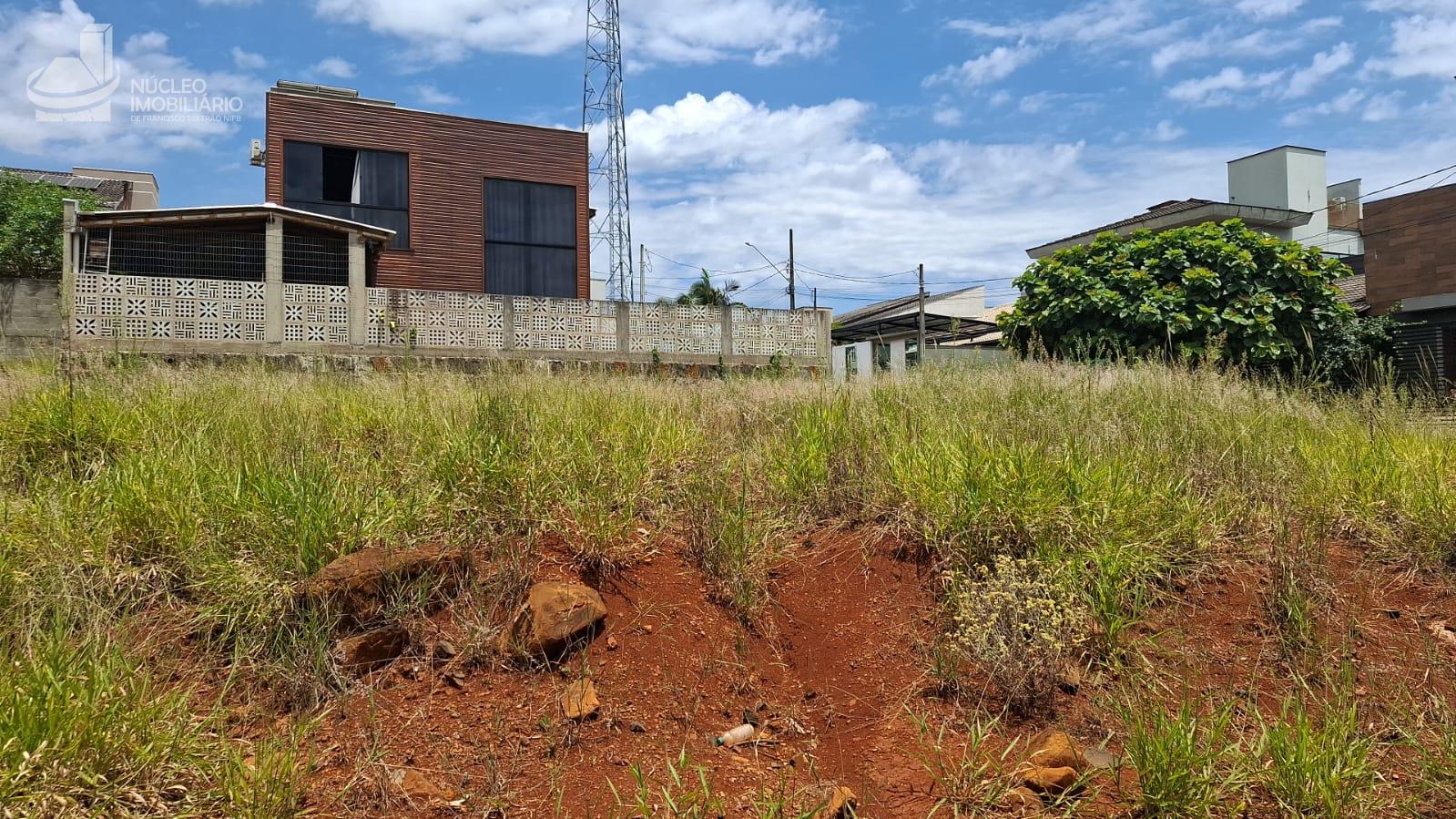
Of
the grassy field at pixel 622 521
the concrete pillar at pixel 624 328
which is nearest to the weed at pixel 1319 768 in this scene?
the grassy field at pixel 622 521

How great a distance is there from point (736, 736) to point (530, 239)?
2179cm

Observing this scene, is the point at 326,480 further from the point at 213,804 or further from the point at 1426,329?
the point at 1426,329

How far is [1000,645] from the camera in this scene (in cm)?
331

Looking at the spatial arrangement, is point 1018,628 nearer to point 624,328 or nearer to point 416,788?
point 416,788

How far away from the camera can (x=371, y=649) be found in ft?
10.5

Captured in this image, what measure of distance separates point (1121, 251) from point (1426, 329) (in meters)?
8.34

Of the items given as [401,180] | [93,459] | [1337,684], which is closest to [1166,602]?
[1337,684]

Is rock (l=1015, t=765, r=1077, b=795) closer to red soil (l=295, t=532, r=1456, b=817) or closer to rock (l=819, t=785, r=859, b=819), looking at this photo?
red soil (l=295, t=532, r=1456, b=817)

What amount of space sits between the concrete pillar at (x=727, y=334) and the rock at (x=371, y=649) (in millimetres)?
15105

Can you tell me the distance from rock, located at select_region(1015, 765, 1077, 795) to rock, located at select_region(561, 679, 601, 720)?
1.51m

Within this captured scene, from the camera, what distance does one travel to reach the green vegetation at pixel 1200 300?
1404 centimetres

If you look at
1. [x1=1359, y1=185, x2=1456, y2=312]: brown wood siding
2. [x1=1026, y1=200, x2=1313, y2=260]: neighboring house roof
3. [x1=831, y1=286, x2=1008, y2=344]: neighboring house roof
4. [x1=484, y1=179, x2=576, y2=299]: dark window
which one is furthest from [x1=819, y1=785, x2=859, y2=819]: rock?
[x1=1026, y1=200, x2=1313, y2=260]: neighboring house roof

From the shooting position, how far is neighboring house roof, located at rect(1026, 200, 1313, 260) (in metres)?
26.8

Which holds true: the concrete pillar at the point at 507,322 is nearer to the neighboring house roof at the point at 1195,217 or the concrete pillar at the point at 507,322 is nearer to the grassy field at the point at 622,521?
the grassy field at the point at 622,521
